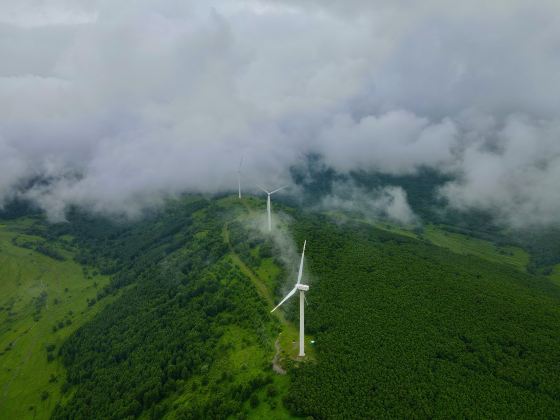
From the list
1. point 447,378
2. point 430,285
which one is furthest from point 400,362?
point 430,285

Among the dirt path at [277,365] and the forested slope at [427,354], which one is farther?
the dirt path at [277,365]

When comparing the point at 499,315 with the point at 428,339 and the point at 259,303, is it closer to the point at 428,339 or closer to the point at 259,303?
the point at 428,339

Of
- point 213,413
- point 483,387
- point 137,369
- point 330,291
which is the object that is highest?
point 330,291

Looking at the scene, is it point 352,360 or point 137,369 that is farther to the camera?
point 137,369

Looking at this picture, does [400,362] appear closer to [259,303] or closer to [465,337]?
[465,337]

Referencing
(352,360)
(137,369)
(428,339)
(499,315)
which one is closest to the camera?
(352,360)

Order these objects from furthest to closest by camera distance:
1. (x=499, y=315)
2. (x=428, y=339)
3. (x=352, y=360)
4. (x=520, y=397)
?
(x=499, y=315) → (x=428, y=339) → (x=352, y=360) → (x=520, y=397)

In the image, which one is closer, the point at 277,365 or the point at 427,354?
the point at 277,365

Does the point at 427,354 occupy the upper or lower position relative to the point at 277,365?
upper

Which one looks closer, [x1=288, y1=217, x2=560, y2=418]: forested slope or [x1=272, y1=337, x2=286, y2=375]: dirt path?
[x1=288, y1=217, x2=560, y2=418]: forested slope

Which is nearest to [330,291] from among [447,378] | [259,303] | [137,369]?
[259,303]

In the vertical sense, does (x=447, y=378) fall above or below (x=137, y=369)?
above
